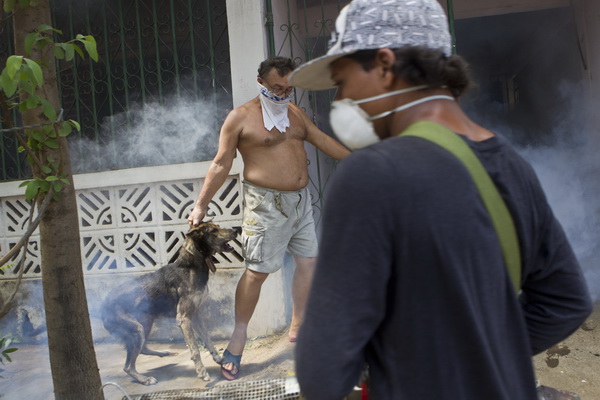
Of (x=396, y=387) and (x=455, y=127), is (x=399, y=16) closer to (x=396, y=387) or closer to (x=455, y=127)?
(x=455, y=127)

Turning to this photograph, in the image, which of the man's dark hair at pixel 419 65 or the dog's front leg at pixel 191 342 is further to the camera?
the dog's front leg at pixel 191 342

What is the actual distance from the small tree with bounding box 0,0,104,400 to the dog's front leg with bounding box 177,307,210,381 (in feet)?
A: 5.08

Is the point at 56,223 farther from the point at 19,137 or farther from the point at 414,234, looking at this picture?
the point at 414,234

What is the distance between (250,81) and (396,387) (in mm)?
4509

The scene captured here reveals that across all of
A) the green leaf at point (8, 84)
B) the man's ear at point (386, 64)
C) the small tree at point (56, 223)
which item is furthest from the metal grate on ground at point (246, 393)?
the man's ear at point (386, 64)

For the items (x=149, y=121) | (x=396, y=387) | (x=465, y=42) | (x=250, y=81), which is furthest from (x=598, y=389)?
(x=465, y=42)

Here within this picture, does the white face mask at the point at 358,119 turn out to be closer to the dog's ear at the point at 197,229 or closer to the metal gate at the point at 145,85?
the dog's ear at the point at 197,229

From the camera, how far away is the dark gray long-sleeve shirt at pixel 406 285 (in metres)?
1.12

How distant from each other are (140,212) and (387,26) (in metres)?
5.05

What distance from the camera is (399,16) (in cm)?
127

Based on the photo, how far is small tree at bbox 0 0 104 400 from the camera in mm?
2752

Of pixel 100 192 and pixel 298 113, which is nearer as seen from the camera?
pixel 298 113

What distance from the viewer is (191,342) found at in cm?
457

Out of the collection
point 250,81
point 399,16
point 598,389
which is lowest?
point 598,389
